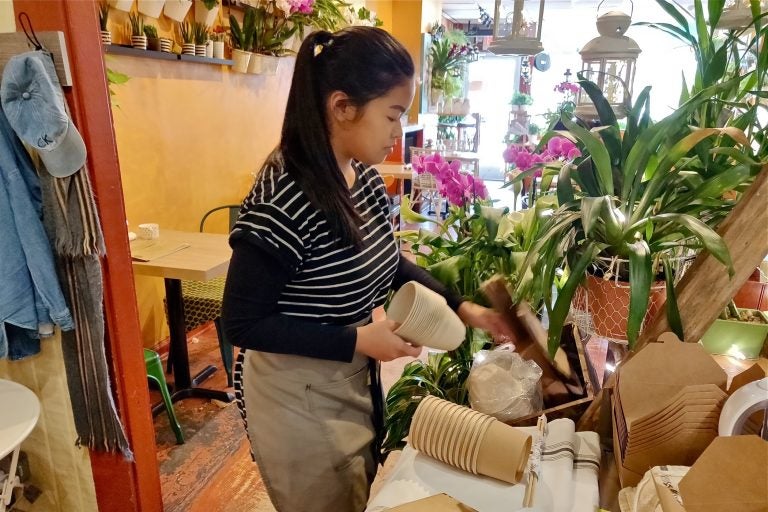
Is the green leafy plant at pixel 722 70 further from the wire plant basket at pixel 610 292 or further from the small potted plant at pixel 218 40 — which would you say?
the small potted plant at pixel 218 40

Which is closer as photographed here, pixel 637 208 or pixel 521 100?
pixel 637 208

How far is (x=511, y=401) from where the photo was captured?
1109mm

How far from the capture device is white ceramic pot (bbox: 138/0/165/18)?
2911 mm

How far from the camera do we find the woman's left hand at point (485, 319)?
4.01 ft

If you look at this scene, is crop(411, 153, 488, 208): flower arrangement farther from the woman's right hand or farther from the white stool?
the white stool

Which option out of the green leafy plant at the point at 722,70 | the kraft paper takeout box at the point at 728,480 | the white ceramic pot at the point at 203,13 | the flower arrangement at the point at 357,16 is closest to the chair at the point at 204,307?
the white ceramic pot at the point at 203,13

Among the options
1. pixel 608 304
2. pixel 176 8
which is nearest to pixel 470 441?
pixel 608 304

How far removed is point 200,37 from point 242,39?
0.49 metres

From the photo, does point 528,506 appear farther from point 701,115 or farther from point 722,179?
point 701,115

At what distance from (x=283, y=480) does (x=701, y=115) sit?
1.10m

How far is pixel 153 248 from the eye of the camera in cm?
267

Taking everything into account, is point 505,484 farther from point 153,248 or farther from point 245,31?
point 245,31

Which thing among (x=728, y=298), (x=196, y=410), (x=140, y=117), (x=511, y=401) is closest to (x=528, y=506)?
(x=511, y=401)

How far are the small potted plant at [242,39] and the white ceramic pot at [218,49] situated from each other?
169 millimetres
